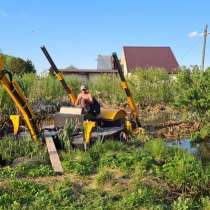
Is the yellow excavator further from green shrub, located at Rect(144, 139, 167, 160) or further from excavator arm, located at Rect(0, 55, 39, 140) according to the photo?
green shrub, located at Rect(144, 139, 167, 160)

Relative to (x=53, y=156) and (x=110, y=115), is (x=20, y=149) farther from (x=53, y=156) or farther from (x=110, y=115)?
(x=110, y=115)

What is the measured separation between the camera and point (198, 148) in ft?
44.5

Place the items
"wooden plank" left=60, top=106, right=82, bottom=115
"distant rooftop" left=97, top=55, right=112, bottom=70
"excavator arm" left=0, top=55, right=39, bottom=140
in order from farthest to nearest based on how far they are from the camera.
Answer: "distant rooftop" left=97, top=55, right=112, bottom=70 → "wooden plank" left=60, top=106, right=82, bottom=115 → "excavator arm" left=0, top=55, right=39, bottom=140

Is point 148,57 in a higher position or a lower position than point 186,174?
higher

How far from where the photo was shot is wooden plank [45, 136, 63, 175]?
898 centimetres

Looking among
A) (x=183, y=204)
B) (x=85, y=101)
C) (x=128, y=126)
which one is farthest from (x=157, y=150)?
(x=85, y=101)

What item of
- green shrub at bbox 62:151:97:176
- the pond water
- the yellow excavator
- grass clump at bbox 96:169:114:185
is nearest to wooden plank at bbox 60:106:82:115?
A: the yellow excavator

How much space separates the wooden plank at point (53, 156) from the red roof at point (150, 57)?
142 ft

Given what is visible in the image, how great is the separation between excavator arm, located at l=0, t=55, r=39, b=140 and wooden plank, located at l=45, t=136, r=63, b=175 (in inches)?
18.0

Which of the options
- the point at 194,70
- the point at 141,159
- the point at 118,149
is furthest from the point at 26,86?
the point at 141,159

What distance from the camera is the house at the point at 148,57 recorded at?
181 feet

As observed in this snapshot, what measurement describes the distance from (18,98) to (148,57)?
1820 inches

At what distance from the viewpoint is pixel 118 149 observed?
440 inches

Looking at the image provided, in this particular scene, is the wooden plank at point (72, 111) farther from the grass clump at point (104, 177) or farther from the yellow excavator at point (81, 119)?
the grass clump at point (104, 177)
